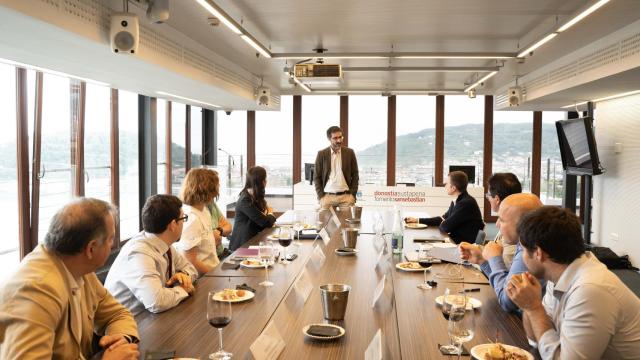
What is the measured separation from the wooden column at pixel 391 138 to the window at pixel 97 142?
21.5 feet

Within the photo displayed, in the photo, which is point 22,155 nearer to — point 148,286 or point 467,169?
point 148,286

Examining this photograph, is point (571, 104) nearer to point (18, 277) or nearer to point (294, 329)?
point (294, 329)

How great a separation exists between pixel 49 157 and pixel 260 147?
264 inches

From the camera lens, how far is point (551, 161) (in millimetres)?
12086

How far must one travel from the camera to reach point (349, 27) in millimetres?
6184

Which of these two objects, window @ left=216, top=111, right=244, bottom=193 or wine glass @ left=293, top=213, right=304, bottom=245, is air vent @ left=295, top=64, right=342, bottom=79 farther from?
window @ left=216, top=111, right=244, bottom=193

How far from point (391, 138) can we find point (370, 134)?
48 cm

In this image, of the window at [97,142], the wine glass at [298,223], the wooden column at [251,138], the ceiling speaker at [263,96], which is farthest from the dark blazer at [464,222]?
the wooden column at [251,138]

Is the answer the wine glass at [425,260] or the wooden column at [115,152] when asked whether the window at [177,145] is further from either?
the wine glass at [425,260]

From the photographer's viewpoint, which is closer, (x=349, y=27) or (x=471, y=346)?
(x=471, y=346)

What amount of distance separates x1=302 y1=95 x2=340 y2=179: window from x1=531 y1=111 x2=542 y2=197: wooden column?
4.33m

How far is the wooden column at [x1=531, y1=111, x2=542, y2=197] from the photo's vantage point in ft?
39.5

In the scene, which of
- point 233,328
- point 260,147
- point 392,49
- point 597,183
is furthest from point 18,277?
point 260,147

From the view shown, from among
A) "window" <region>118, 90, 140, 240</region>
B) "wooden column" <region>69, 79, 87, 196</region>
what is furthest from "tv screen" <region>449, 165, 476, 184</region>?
"wooden column" <region>69, 79, 87, 196</region>
